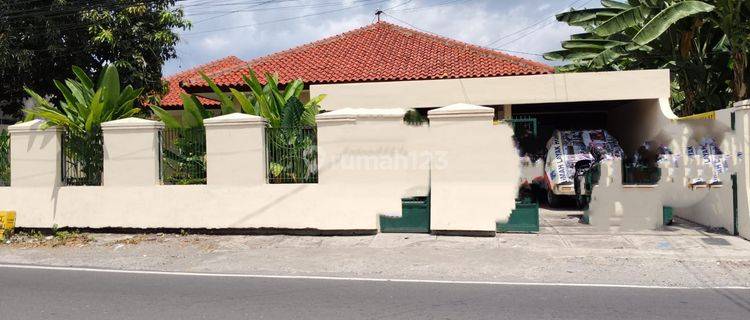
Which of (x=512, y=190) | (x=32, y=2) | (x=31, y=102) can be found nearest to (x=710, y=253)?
(x=512, y=190)

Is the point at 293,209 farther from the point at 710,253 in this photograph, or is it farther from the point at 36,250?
the point at 710,253

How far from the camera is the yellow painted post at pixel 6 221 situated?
1034 centimetres

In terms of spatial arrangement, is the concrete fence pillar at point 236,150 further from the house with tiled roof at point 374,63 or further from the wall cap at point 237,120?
the house with tiled roof at point 374,63

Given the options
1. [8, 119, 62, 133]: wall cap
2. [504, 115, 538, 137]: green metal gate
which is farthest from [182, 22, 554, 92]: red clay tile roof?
[8, 119, 62, 133]: wall cap

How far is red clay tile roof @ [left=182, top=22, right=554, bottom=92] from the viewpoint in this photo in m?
14.5

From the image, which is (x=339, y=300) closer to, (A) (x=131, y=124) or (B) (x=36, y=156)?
(A) (x=131, y=124)

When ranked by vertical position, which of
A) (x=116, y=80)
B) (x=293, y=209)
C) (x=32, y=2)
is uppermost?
(x=32, y=2)

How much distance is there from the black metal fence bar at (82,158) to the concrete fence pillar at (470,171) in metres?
6.53

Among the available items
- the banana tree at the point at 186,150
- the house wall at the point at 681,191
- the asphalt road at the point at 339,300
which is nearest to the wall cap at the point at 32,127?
the banana tree at the point at 186,150

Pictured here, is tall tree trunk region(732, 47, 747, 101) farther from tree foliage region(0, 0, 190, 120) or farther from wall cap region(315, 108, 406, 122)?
tree foliage region(0, 0, 190, 120)

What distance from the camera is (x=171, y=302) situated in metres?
5.85

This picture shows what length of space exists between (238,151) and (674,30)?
1094 cm

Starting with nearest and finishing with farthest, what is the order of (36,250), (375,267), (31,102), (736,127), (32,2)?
1. (375,267)
2. (736,127)
3. (36,250)
4. (32,2)
5. (31,102)

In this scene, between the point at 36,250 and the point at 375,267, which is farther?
the point at 36,250
